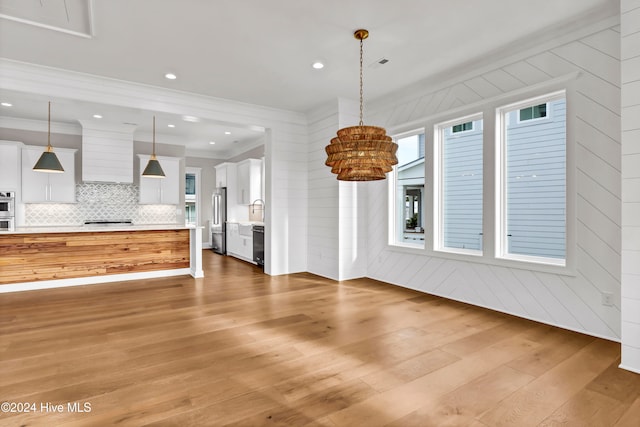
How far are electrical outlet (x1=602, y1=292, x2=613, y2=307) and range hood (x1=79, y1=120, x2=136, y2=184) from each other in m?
8.35

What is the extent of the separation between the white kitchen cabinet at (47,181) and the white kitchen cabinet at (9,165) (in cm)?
14

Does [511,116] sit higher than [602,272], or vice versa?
[511,116]

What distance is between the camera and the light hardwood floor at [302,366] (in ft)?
6.57

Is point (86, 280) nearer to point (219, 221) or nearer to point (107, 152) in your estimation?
point (107, 152)

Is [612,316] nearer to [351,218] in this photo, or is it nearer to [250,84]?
[351,218]

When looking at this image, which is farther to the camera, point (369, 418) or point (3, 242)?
point (3, 242)

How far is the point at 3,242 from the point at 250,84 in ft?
14.0

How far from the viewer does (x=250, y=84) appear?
4965 millimetres

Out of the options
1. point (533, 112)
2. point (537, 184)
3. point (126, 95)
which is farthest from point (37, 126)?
point (537, 184)

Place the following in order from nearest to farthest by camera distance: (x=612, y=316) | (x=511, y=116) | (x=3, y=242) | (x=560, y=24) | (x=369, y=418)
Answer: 1. (x=369, y=418)
2. (x=612, y=316)
3. (x=560, y=24)
4. (x=511, y=116)
5. (x=3, y=242)

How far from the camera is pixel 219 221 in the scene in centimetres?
970

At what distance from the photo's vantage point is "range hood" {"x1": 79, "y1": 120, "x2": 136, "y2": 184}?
7.09m

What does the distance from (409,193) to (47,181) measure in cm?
725

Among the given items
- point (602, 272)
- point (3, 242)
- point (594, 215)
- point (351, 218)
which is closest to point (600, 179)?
point (594, 215)
